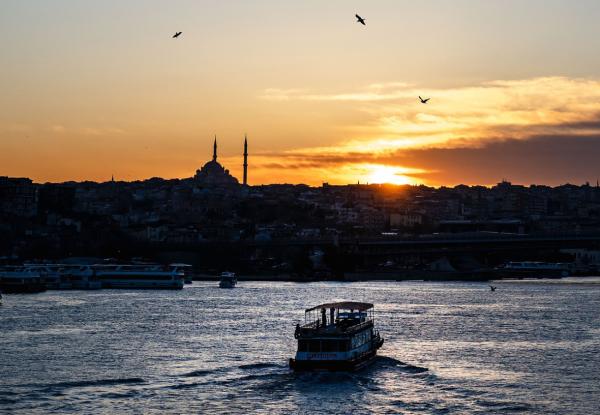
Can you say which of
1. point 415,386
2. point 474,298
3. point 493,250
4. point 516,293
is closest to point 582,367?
point 415,386

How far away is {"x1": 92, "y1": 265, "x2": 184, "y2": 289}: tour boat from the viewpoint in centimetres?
9647

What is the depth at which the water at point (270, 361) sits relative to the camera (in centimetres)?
3509

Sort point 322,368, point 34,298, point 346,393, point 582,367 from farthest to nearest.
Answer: point 34,298
point 582,367
point 322,368
point 346,393

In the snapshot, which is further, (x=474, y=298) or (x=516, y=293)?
(x=516, y=293)

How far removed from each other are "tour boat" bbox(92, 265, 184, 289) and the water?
22052mm

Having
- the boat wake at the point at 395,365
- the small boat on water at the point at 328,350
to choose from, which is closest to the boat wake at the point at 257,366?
the small boat on water at the point at 328,350

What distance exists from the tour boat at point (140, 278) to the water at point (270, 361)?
22052mm

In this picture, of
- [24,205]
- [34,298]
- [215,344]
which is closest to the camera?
[215,344]

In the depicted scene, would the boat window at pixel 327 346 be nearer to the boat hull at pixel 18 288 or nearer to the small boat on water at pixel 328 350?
the small boat on water at pixel 328 350

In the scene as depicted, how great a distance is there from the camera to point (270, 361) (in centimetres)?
4284

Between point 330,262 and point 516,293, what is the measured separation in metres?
37.8

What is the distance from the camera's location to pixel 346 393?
37.0 metres

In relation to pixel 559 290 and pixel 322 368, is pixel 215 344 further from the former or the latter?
pixel 559 290

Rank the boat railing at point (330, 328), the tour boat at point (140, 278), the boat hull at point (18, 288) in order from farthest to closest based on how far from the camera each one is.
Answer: the tour boat at point (140, 278) < the boat hull at point (18, 288) < the boat railing at point (330, 328)
